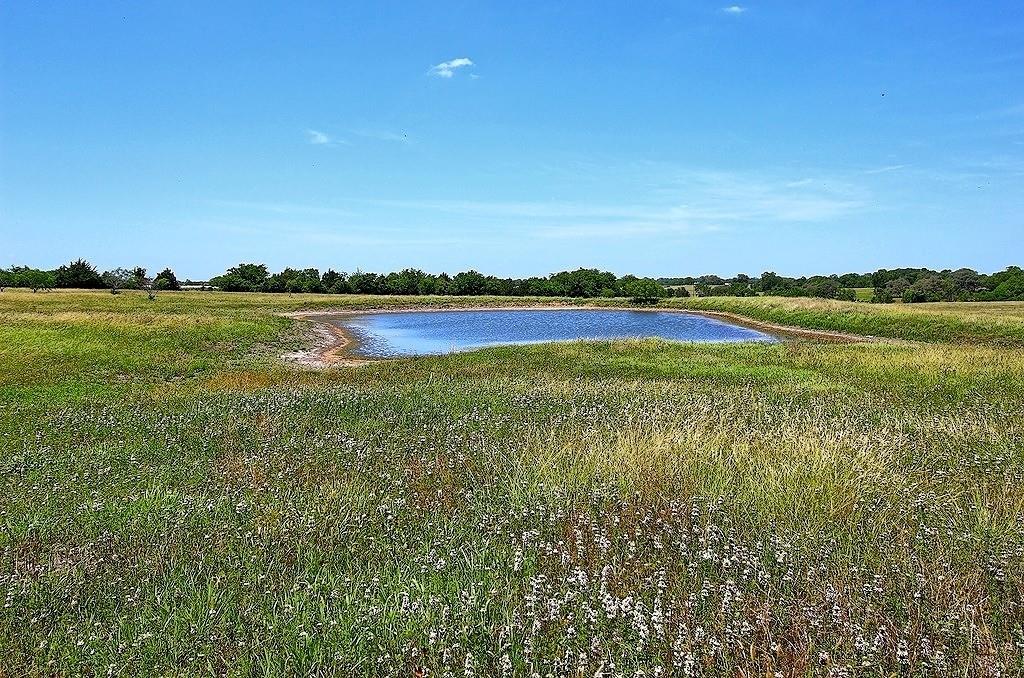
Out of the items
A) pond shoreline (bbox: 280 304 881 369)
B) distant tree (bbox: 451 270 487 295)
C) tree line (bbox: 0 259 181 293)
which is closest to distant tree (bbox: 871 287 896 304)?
pond shoreline (bbox: 280 304 881 369)

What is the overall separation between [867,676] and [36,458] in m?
10.8

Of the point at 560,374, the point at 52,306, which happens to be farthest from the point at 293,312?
the point at 560,374

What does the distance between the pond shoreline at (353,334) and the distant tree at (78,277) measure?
56509 millimetres

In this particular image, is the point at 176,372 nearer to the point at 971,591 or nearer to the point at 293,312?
the point at 971,591

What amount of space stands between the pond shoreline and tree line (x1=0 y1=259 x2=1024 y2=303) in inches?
1009

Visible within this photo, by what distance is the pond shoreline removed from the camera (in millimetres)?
34812

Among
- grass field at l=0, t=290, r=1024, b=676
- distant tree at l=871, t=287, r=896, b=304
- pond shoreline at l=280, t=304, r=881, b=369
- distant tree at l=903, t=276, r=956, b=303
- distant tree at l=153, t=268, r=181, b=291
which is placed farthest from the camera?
distant tree at l=153, t=268, r=181, b=291

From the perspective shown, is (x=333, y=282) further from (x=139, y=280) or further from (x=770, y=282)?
(x=770, y=282)

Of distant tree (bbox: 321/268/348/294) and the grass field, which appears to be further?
distant tree (bbox: 321/268/348/294)

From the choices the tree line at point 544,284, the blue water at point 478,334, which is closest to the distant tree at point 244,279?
the tree line at point 544,284

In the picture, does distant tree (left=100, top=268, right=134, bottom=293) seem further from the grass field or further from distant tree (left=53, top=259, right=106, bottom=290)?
the grass field

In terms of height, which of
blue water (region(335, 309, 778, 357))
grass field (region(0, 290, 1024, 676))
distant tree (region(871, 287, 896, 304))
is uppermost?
distant tree (region(871, 287, 896, 304))

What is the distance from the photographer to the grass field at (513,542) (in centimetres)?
400

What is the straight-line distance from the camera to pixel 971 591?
4496 millimetres
